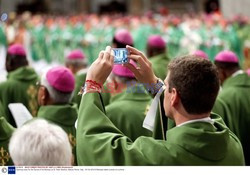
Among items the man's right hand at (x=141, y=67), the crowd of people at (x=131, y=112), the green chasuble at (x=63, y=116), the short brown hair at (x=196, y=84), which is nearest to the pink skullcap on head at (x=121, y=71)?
the crowd of people at (x=131, y=112)

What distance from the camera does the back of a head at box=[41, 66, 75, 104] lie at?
436cm

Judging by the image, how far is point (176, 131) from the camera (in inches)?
111

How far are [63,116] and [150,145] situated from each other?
146 centimetres

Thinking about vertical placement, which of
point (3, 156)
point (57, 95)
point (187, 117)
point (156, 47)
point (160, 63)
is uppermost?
point (187, 117)

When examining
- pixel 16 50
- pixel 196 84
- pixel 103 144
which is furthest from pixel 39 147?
pixel 16 50

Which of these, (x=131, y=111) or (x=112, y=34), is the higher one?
(x=131, y=111)

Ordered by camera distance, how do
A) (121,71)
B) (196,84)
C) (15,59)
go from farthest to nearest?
(15,59) → (121,71) → (196,84)

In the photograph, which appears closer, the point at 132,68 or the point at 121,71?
the point at 132,68

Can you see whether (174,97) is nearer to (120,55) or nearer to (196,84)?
(196,84)

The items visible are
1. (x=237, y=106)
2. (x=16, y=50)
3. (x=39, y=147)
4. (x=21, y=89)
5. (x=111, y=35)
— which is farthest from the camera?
(x=111, y=35)

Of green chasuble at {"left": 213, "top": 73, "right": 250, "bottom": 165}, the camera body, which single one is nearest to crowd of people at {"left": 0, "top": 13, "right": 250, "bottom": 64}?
green chasuble at {"left": 213, "top": 73, "right": 250, "bottom": 165}

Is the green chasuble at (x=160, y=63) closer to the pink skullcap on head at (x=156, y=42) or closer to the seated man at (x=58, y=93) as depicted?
the pink skullcap on head at (x=156, y=42)

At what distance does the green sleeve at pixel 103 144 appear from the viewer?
2797 millimetres

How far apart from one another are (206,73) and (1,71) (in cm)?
1135
